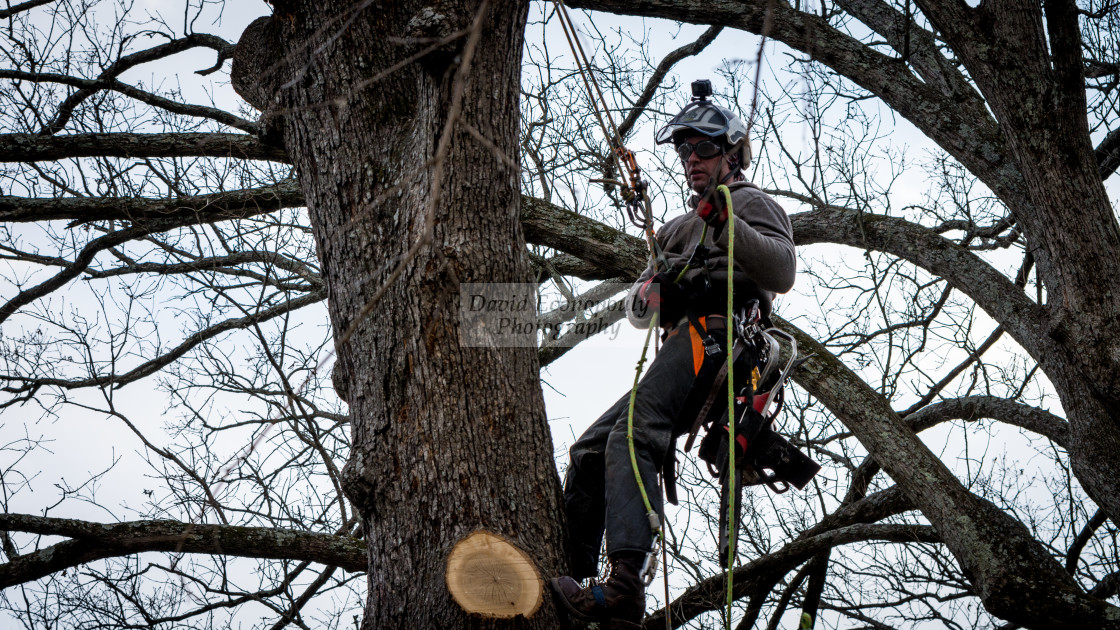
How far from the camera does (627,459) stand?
8.55 ft

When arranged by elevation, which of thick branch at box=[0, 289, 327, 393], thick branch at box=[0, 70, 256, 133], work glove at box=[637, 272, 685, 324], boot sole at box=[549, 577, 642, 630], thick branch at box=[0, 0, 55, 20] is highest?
thick branch at box=[0, 0, 55, 20]

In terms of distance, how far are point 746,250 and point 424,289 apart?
39.9 inches

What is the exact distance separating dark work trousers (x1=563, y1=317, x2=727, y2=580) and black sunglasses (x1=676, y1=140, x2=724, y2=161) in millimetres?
671

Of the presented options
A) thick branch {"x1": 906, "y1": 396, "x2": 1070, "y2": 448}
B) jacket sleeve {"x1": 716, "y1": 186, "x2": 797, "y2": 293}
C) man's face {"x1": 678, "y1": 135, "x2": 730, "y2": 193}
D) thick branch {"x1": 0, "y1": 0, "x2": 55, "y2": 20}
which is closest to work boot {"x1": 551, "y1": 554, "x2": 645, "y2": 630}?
jacket sleeve {"x1": 716, "y1": 186, "x2": 797, "y2": 293}

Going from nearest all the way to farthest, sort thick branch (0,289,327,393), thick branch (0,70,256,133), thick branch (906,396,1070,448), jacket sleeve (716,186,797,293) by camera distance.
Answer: jacket sleeve (716,186,797,293), thick branch (906,396,1070,448), thick branch (0,70,256,133), thick branch (0,289,327,393)

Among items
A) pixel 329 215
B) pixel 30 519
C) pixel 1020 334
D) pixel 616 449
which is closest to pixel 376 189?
pixel 329 215

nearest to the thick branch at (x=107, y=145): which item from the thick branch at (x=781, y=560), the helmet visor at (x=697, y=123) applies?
the helmet visor at (x=697, y=123)

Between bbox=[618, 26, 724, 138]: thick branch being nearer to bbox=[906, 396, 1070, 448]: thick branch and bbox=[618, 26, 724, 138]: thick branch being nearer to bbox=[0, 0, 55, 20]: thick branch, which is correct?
bbox=[906, 396, 1070, 448]: thick branch

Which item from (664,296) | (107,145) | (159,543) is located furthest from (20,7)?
(664,296)

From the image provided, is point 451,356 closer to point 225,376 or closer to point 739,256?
point 739,256

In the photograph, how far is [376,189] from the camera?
2.59 m

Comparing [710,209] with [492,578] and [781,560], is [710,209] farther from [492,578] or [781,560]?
[781,560]

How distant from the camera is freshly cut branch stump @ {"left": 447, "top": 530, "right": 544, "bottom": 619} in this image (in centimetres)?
217

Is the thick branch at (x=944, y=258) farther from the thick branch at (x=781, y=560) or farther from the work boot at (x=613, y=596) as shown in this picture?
the work boot at (x=613, y=596)
